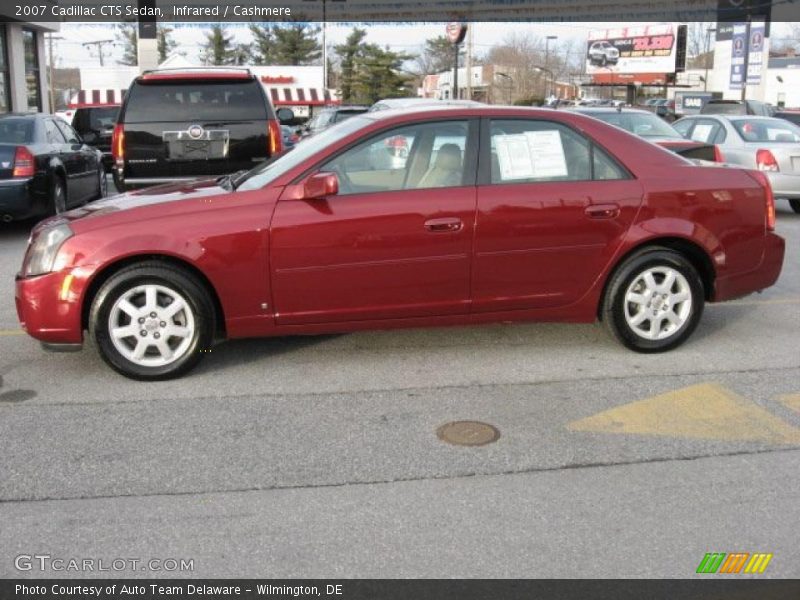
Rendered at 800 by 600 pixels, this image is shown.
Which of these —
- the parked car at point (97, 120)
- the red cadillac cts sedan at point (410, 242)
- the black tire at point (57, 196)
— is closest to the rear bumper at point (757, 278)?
the red cadillac cts sedan at point (410, 242)

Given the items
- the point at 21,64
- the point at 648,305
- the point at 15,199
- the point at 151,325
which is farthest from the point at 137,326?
the point at 21,64

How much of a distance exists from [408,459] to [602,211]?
2266 millimetres

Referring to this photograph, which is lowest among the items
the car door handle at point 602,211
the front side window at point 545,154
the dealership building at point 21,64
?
the car door handle at point 602,211

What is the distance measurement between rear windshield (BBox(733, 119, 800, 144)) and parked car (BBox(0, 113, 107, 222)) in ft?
32.0

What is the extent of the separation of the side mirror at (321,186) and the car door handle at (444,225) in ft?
1.99

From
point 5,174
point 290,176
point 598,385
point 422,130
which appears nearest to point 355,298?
point 290,176

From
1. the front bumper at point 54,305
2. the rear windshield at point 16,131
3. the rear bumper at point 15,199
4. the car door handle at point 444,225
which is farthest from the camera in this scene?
the rear windshield at point 16,131

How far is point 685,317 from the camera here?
5.53 metres

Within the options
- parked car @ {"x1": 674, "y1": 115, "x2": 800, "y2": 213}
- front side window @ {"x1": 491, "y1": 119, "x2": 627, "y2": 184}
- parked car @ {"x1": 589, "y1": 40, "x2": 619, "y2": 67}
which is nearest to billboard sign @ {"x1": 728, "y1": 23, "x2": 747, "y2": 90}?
parked car @ {"x1": 674, "y1": 115, "x2": 800, "y2": 213}

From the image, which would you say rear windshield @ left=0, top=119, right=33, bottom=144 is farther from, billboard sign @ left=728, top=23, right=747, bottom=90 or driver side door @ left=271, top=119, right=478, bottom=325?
billboard sign @ left=728, top=23, right=747, bottom=90

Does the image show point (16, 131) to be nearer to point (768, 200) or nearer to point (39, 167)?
point (39, 167)

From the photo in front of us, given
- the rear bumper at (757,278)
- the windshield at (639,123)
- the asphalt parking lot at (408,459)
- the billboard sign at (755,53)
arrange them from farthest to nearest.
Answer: the billboard sign at (755,53), the windshield at (639,123), the rear bumper at (757,278), the asphalt parking lot at (408,459)

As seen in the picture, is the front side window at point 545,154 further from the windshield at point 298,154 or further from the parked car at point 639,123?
the parked car at point 639,123

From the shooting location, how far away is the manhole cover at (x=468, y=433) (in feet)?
13.5
